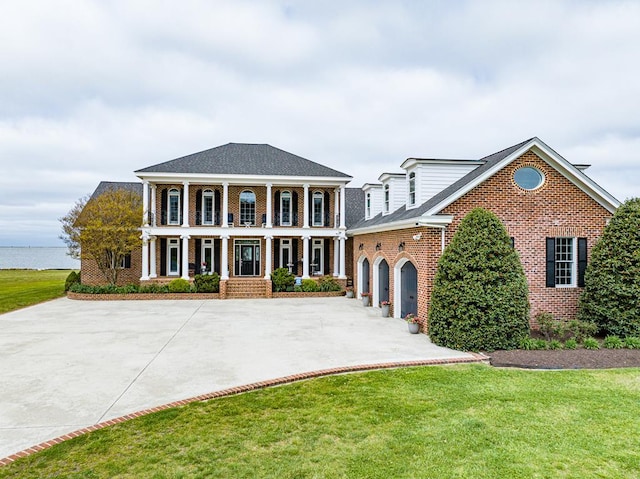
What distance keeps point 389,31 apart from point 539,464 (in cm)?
1269

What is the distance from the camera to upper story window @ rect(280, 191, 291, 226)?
24.6 metres

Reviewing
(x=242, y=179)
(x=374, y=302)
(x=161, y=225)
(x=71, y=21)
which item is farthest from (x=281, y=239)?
(x=71, y=21)

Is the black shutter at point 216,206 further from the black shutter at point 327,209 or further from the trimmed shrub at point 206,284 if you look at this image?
the black shutter at point 327,209

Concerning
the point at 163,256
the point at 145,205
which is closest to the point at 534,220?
the point at 145,205

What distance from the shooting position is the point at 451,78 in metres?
18.8

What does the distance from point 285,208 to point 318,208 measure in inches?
83.6

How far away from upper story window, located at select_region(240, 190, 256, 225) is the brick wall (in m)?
14.2

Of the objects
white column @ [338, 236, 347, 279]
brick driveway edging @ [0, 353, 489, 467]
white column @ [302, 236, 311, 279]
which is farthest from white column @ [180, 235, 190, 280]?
brick driveway edging @ [0, 353, 489, 467]

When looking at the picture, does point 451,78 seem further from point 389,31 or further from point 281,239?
point 281,239

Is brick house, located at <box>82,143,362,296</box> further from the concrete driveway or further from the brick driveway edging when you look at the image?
the brick driveway edging

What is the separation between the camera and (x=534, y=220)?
12.0 metres

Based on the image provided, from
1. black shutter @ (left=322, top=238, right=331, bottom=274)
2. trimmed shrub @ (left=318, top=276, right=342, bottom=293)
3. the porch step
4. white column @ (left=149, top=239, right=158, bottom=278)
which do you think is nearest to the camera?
the porch step

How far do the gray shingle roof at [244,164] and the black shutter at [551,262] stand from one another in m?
13.3

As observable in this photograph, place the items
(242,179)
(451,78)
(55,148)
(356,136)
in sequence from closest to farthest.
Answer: (451,78) → (242,179) → (55,148) → (356,136)
